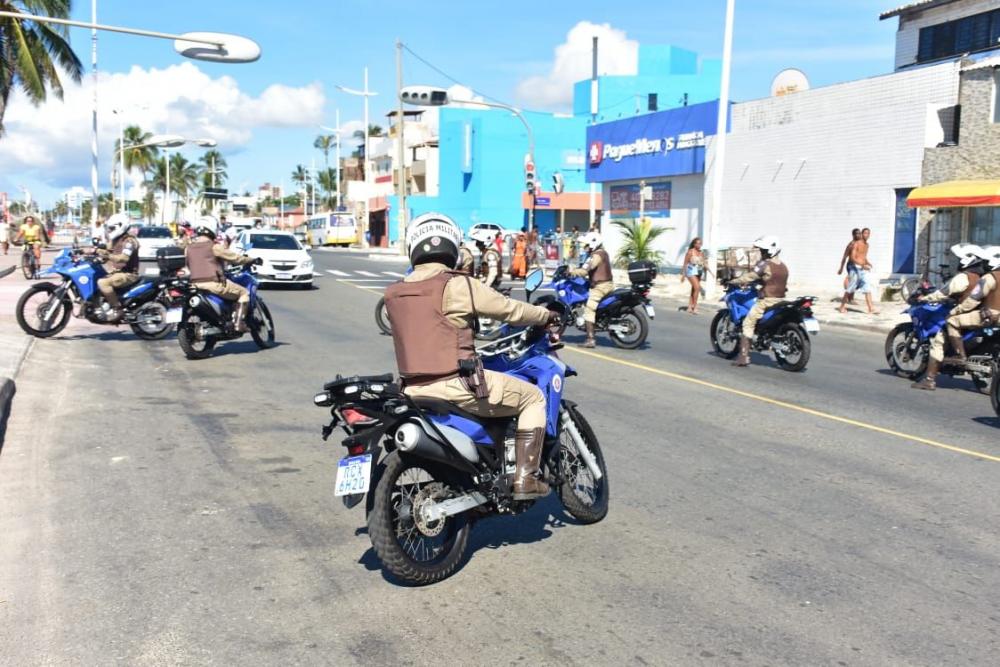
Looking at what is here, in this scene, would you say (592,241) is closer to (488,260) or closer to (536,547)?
(488,260)

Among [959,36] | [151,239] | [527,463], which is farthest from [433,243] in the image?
A: [151,239]

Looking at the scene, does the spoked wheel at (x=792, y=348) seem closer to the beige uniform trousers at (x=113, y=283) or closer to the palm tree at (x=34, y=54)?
the beige uniform trousers at (x=113, y=283)

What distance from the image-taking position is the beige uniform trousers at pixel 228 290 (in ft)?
40.7

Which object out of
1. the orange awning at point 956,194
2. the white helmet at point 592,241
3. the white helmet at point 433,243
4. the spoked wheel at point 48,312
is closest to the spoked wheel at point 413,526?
the white helmet at point 433,243

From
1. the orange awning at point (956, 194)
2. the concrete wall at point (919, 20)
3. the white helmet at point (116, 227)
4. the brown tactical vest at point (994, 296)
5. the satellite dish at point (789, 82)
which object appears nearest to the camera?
the brown tactical vest at point (994, 296)

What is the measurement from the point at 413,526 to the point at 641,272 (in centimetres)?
947

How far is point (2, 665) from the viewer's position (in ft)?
12.5

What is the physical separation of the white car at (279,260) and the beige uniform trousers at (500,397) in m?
19.8

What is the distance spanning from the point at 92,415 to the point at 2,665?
5.27 m

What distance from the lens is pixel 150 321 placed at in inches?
545

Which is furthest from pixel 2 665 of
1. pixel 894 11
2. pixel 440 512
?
pixel 894 11

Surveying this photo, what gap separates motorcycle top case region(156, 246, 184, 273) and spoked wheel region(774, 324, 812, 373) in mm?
8493

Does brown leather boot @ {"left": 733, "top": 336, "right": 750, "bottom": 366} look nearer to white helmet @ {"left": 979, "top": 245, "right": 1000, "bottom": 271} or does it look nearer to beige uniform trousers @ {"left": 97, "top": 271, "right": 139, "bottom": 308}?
white helmet @ {"left": 979, "top": 245, "right": 1000, "bottom": 271}

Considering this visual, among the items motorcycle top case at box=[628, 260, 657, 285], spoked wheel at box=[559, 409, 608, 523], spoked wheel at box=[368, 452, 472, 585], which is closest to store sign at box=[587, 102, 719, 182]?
motorcycle top case at box=[628, 260, 657, 285]
